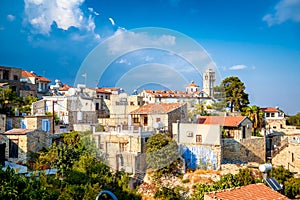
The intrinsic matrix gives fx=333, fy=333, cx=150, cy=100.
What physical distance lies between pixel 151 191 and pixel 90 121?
8.83 meters

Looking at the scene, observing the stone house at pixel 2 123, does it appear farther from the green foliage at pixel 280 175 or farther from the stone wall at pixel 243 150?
the green foliage at pixel 280 175

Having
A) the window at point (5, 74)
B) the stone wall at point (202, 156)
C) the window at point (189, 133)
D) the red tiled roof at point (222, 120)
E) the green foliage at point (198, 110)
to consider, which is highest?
the window at point (5, 74)

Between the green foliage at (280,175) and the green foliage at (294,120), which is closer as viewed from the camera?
the green foliage at (280,175)

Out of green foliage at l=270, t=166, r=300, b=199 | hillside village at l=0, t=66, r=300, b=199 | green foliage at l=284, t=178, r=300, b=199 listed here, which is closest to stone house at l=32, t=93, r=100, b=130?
hillside village at l=0, t=66, r=300, b=199

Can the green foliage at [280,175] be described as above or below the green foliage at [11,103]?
below

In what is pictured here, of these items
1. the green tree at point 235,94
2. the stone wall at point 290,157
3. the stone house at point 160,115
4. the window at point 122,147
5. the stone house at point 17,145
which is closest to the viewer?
the stone house at point 17,145

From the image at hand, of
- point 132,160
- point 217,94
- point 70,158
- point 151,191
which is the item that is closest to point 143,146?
point 132,160

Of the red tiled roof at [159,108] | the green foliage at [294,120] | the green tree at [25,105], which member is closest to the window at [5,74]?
the green tree at [25,105]

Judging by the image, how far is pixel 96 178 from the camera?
543 inches

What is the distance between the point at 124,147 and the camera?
16156 millimetres

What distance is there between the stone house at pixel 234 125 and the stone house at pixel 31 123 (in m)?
8.30

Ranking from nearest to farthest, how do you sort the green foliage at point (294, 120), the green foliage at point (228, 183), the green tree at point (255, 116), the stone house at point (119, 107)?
the green foliage at point (228, 183) → the stone house at point (119, 107) → the green tree at point (255, 116) → the green foliage at point (294, 120)

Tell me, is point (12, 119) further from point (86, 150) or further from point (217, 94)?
point (217, 94)

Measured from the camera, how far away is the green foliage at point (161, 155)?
15095 millimetres
